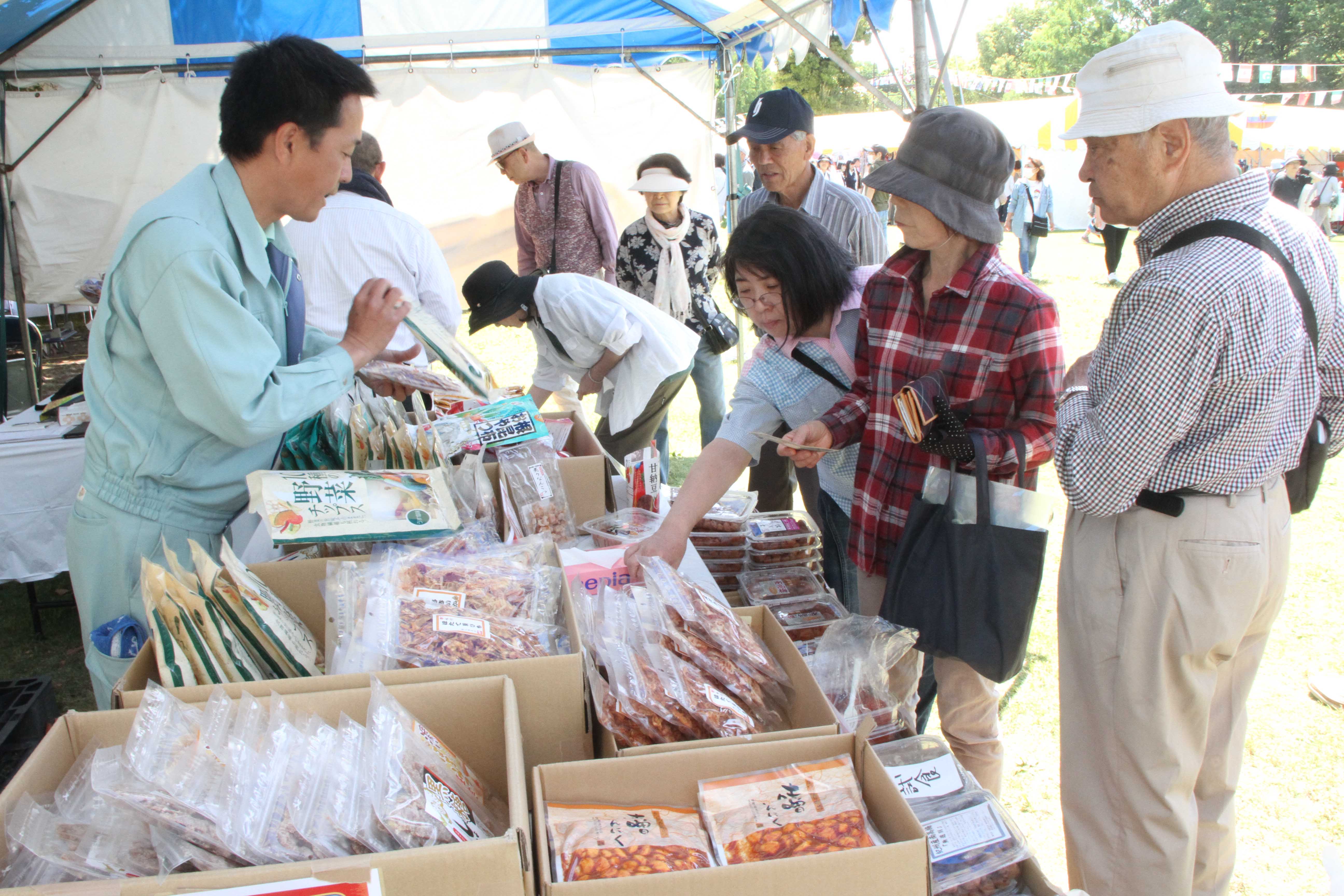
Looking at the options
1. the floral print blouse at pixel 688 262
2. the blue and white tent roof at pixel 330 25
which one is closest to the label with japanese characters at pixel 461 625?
the floral print blouse at pixel 688 262

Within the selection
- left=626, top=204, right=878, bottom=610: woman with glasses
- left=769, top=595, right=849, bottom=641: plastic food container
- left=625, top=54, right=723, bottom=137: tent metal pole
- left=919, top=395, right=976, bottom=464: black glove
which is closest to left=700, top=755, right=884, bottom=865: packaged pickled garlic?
left=769, top=595, right=849, bottom=641: plastic food container

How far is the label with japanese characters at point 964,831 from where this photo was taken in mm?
1097

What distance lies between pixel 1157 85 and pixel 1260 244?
291 millimetres

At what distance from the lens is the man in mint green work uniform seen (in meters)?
1.38

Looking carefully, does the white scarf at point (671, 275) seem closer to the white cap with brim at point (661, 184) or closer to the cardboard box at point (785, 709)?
the white cap with brim at point (661, 184)

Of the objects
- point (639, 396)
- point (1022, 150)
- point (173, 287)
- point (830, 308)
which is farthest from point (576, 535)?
point (1022, 150)

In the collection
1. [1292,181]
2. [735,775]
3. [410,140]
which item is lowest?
[735,775]

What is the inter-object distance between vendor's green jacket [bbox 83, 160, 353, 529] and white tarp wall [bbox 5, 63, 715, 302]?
596 centimetres

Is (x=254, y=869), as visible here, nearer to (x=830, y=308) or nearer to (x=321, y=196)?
(x=321, y=196)

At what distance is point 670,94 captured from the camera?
676 cm

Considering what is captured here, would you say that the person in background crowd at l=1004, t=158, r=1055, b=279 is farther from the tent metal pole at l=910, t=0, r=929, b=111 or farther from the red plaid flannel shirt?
the red plaid flannel shirt

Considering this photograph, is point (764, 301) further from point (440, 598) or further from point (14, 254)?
point (14, 254)

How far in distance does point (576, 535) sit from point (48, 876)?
47.6 inches

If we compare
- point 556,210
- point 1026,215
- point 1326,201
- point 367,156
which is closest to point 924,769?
point 367,156
